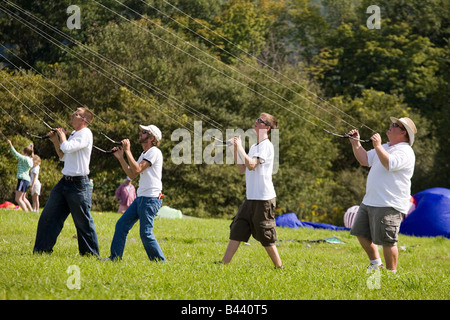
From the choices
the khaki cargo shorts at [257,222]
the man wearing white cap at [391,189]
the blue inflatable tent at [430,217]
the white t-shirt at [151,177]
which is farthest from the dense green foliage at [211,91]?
the man wearing white cap at [391,189]

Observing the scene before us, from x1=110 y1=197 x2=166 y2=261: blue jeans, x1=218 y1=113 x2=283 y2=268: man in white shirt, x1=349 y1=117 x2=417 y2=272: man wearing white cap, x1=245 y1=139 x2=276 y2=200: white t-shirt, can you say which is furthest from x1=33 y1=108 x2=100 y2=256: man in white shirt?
x1=349 y1=117 x2=417 y2=272: man wearing white cap

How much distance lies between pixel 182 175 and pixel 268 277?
78.5 feet

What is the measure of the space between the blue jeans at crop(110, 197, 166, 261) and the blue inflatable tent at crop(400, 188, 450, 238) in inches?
498

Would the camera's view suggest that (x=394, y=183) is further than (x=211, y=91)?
No

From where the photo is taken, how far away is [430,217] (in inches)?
776

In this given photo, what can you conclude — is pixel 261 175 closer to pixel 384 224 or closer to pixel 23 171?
pixel 384 224

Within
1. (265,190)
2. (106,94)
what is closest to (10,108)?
(106,94)

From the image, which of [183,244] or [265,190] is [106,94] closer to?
[183,244]

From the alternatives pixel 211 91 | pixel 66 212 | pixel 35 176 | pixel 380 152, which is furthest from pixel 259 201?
pixel 211 91

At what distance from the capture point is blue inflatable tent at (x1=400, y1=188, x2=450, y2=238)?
19350mm

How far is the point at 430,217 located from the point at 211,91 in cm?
1525

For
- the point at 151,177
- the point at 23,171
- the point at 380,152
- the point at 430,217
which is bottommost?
the point at 430,217

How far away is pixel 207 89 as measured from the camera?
107 ft

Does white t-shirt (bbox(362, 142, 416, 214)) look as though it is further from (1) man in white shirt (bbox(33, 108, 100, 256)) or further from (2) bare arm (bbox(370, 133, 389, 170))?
(1) man in white shirt (bbox(33, 108, 100, 256))
